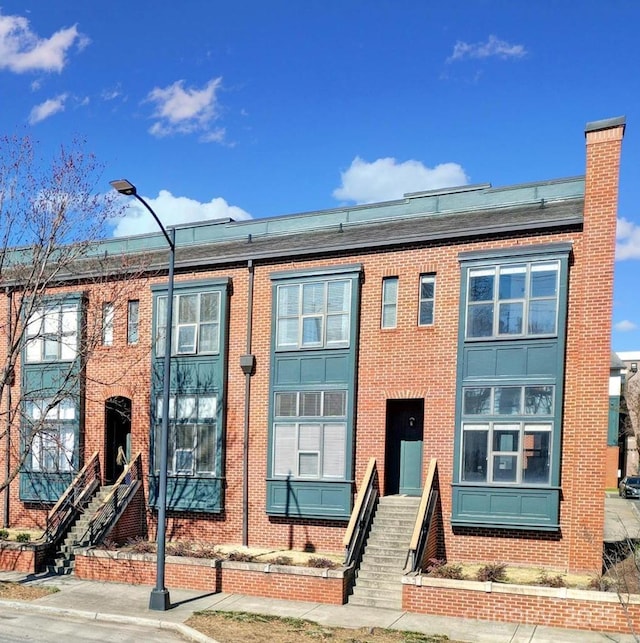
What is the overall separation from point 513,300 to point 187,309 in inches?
370

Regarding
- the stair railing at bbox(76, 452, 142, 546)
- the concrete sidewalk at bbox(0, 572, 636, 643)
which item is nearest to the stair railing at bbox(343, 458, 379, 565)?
the concrete sidewalk at bbox(0, 572, 636, 643)

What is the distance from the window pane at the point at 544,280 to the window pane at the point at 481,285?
3.27ft

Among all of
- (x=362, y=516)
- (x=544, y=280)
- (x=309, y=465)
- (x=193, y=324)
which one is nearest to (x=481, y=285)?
(x=544, y=280)

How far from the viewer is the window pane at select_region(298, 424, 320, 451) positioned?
61.6ft

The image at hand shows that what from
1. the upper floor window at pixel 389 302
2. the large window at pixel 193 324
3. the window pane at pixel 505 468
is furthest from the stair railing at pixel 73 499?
the window pane at pixel 505 468

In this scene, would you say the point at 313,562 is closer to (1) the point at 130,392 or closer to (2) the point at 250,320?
(2) the point at 250,320

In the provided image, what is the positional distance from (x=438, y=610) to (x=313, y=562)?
3.20 meters

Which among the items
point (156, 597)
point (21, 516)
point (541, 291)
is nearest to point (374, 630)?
point (156, 597)

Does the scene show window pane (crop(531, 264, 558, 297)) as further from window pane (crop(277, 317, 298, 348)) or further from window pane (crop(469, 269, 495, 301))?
window pane (crop(277, 317, 298, 348))

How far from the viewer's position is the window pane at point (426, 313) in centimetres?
1811

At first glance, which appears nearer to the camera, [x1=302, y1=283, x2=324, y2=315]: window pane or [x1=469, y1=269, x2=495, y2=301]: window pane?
[x1=469, y1=269, x2=495, y2=301]: window pane

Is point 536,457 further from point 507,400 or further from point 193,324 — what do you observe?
point 193,324

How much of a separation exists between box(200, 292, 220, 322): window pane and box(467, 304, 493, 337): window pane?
731cm

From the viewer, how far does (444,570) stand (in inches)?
595
